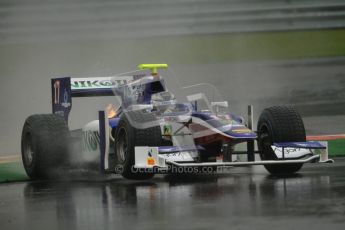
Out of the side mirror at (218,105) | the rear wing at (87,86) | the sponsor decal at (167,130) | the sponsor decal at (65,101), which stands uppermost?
the rear wing at (87,86)

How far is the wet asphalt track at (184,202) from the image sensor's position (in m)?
7.80

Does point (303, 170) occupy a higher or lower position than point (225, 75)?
lower

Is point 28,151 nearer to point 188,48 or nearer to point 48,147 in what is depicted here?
point 48,147

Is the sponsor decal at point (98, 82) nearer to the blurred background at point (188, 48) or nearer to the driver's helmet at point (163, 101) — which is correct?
the driver's helmet at point (163, 101)

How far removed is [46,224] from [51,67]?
15027 mm

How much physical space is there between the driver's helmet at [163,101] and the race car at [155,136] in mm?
11

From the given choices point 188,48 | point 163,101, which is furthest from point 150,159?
point 188,48

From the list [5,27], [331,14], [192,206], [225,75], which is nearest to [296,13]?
[331,14]

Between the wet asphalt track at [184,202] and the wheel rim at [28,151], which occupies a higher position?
the wheel rim at [28,151]

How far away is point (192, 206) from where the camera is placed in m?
8.83

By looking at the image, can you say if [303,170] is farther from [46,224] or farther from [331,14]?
[331,14]

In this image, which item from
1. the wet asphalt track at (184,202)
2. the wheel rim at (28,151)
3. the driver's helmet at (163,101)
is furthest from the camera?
the wheel rim at (28,151)

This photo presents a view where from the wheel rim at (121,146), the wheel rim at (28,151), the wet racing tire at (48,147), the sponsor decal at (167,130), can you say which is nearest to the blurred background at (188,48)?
the wheel rim at (28,151)

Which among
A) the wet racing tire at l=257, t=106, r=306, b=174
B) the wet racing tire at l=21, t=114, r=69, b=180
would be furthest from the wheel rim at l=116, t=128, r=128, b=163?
the wet racing tire at l=257, t=106, r=306, b=174
